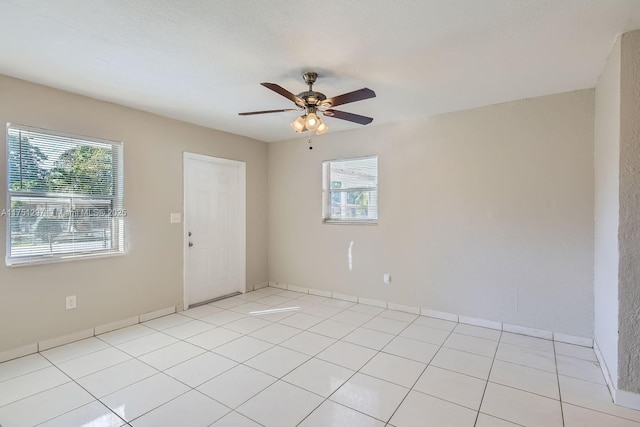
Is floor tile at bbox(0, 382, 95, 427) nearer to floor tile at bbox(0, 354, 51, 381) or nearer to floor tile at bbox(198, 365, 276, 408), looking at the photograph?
floor tile at bbox(0, 354, 51, 381)

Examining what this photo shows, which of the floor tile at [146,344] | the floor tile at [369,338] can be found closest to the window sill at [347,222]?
the floor tile at [369,338]

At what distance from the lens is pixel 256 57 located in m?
2.36

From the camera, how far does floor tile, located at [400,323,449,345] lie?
3137 mm

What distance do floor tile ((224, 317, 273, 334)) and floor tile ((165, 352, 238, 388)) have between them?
0.60 m

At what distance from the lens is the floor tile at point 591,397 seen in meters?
2.00

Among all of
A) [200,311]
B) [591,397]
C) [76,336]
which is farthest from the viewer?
[200,311]

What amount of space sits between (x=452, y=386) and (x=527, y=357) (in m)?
0.96

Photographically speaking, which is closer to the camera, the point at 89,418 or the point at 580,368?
the point at 89,418

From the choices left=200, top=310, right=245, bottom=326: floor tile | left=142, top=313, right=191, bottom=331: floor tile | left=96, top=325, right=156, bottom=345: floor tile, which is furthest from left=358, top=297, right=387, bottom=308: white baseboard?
left=96, top=325, right=156, bottom=345: floor tile

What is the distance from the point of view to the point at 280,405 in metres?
2.08

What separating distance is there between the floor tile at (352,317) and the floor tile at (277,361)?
95cm

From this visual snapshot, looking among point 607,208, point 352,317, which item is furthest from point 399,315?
point 607,208

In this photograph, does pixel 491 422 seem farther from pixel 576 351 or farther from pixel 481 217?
pixel 481 217

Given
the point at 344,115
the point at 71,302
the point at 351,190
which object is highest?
the point at 344,115
